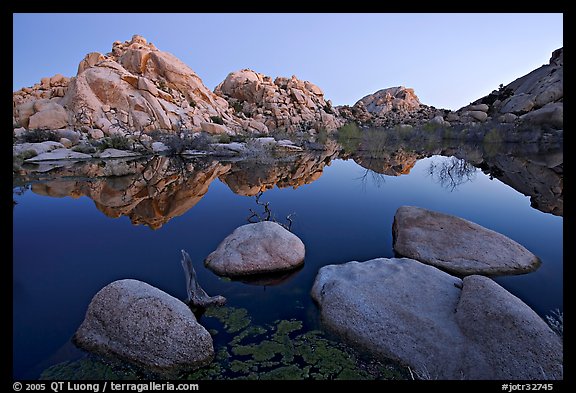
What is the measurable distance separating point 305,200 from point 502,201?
7309mm

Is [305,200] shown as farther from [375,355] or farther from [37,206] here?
[37,206]

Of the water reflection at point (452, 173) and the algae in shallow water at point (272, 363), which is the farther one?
the water reflection at point (452, 173)

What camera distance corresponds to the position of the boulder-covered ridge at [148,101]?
32812mm

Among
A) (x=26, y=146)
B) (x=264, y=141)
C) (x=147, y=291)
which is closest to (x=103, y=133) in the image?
(x=26, y=146)

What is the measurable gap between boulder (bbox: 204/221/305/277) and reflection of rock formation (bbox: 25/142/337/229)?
3.70 m

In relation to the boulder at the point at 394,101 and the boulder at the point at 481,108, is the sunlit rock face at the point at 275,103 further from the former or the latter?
the boulder at the point at 394,101

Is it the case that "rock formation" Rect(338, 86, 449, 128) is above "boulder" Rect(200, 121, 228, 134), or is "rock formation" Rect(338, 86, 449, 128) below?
above

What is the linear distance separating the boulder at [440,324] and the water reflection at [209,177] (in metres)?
6.52

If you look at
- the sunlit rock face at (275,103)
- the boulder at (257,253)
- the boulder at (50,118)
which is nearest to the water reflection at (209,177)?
the boulder at (257,253)

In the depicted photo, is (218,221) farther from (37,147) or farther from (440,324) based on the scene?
(37,147)

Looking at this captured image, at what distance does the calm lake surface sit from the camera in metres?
5.09

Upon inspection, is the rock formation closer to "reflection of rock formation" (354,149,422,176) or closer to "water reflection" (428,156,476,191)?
"reflection of rock formation" (354,149,422,176)

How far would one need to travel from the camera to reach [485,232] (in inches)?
260

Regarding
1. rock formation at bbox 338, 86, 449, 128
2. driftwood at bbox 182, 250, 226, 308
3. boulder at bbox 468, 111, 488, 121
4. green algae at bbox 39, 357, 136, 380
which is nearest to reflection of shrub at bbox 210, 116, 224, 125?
rock formation at bbox 338, 86, 449, 128
